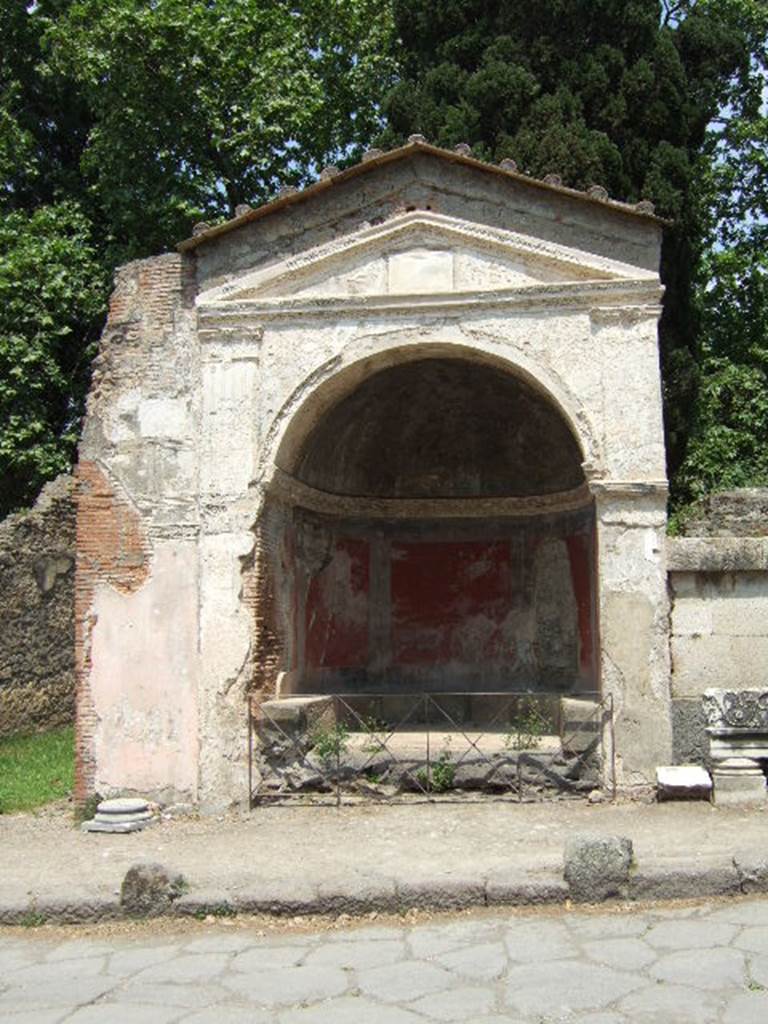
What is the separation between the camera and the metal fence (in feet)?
29.4

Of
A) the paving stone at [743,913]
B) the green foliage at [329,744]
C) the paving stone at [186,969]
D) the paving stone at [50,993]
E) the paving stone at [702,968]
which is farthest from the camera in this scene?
the green foliage at [329,744]

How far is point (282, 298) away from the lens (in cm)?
970

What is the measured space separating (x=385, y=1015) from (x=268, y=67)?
17.3 metres

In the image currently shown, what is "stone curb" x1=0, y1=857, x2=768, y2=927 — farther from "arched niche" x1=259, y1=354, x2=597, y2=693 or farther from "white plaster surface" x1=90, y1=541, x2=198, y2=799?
"arched niche" x1=259, y1=354, x2=597, y2=693

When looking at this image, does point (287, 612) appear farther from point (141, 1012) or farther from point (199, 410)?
point (141, 1012)

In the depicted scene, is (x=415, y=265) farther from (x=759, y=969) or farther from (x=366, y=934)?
(x=759, y=969)

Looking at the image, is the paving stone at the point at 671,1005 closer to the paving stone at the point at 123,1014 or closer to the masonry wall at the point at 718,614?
the paving stone at the point at 123,1014

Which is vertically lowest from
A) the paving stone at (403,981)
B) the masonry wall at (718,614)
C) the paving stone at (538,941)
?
the paving stone at (403,981)

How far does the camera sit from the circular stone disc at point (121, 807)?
882 centimetres

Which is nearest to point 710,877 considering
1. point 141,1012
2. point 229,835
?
point 141,1012

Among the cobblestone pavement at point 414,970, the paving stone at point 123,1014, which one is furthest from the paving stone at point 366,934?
Answer: the paving stone at point 123,1014

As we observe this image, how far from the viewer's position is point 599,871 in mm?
5824

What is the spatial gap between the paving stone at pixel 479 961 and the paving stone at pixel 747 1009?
1.02 metres

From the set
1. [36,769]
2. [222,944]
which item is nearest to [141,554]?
[36,769]
